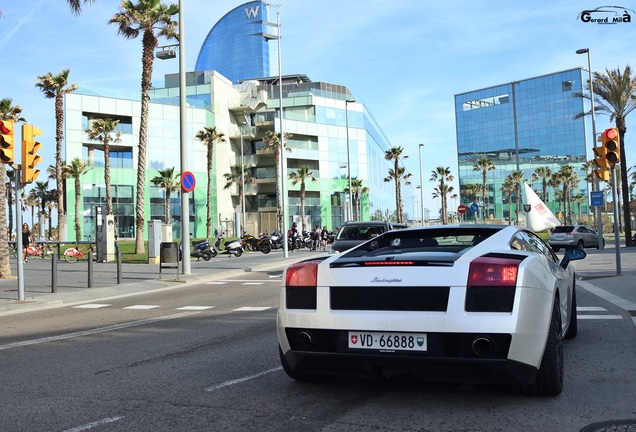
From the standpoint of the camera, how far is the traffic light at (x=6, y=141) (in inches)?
482

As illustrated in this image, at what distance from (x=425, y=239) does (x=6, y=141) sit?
1045cm

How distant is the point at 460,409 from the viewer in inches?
169

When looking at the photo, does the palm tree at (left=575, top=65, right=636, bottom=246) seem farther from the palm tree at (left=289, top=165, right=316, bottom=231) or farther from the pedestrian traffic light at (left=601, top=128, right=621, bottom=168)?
the palm tree at (left=289, top=165, right=316, bottom=231)

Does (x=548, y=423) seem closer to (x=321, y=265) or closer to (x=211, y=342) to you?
(x=321, y=265)

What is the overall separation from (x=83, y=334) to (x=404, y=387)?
5.66m

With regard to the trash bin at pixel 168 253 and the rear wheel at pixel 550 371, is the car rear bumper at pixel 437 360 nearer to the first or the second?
the rear wheel at pixel 550 371

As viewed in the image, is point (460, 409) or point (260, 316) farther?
point (260, 316)

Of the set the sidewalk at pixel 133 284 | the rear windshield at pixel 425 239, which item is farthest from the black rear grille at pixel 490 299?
the sidewalk at pixel 133 284

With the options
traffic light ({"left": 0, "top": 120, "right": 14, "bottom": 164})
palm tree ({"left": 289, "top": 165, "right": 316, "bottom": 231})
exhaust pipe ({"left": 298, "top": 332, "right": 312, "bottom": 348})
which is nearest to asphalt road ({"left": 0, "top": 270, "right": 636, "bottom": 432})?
exhaust pipe ({"left": 298, "top": 332, "right": 312, "bottom": 348})

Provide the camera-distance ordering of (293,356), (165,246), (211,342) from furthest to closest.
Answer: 1. (165,246)
2. (211,342)
3. (293,356)

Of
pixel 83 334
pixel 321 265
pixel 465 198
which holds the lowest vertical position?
pixel 83 334

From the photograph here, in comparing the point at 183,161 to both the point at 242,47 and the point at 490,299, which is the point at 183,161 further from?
the point at 242,47

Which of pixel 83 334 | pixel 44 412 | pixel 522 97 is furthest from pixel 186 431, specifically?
pixel 522 97

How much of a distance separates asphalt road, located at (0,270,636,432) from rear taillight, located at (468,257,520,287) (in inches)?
37.8
